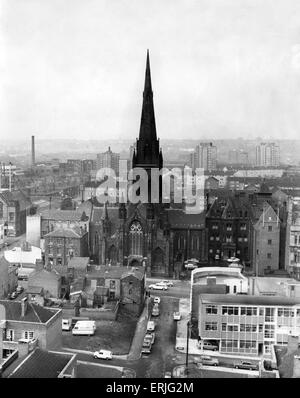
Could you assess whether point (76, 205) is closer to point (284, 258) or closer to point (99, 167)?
point (99, 167)

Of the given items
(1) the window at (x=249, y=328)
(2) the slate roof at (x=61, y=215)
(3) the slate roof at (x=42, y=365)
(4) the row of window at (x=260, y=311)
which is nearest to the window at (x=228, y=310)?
(4) the row of window at (x=260, y=311)

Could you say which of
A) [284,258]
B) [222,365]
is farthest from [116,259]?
[222,365]

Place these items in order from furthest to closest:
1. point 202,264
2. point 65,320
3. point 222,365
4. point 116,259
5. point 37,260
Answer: point 116,259 → point 202,264 → point 37,260 → point 65,320 → point 222,365

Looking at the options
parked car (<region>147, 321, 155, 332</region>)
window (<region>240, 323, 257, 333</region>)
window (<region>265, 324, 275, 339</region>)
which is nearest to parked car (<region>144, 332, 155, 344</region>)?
parked car (<region>147, 321, 155, 332</region>)

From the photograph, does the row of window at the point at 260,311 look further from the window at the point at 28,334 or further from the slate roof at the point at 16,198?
the slate roof at the point at 16,198

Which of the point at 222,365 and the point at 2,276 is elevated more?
the point at 2,276
